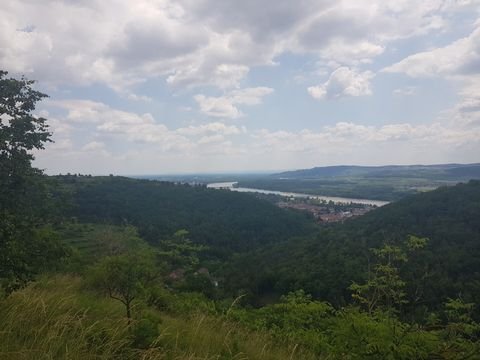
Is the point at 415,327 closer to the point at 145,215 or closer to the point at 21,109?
the point at 21,109

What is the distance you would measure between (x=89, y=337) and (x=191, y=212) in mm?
98109

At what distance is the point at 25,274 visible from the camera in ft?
16.6

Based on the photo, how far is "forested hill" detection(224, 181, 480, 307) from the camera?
35562 mm

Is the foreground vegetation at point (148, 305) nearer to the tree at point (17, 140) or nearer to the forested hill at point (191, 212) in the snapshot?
the tree at point (17, 140)

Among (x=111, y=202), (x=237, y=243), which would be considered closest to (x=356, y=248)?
(x=237, y=243)

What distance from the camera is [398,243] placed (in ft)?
90.3

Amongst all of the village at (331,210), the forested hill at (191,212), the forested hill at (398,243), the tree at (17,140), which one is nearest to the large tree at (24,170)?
the tree at (17,140)

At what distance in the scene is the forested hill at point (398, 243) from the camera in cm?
3556

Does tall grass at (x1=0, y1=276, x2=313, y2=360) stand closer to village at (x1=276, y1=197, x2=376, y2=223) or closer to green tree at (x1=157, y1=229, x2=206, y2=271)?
green tree at (x1=157, y1=229, x2=206, y2=271)

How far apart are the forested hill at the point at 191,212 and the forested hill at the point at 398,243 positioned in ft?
66.0

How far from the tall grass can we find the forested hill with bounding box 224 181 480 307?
2219 cm

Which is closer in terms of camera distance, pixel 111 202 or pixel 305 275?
pixel 305 275

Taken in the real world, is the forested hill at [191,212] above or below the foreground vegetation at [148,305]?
below

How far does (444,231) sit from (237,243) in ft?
142
